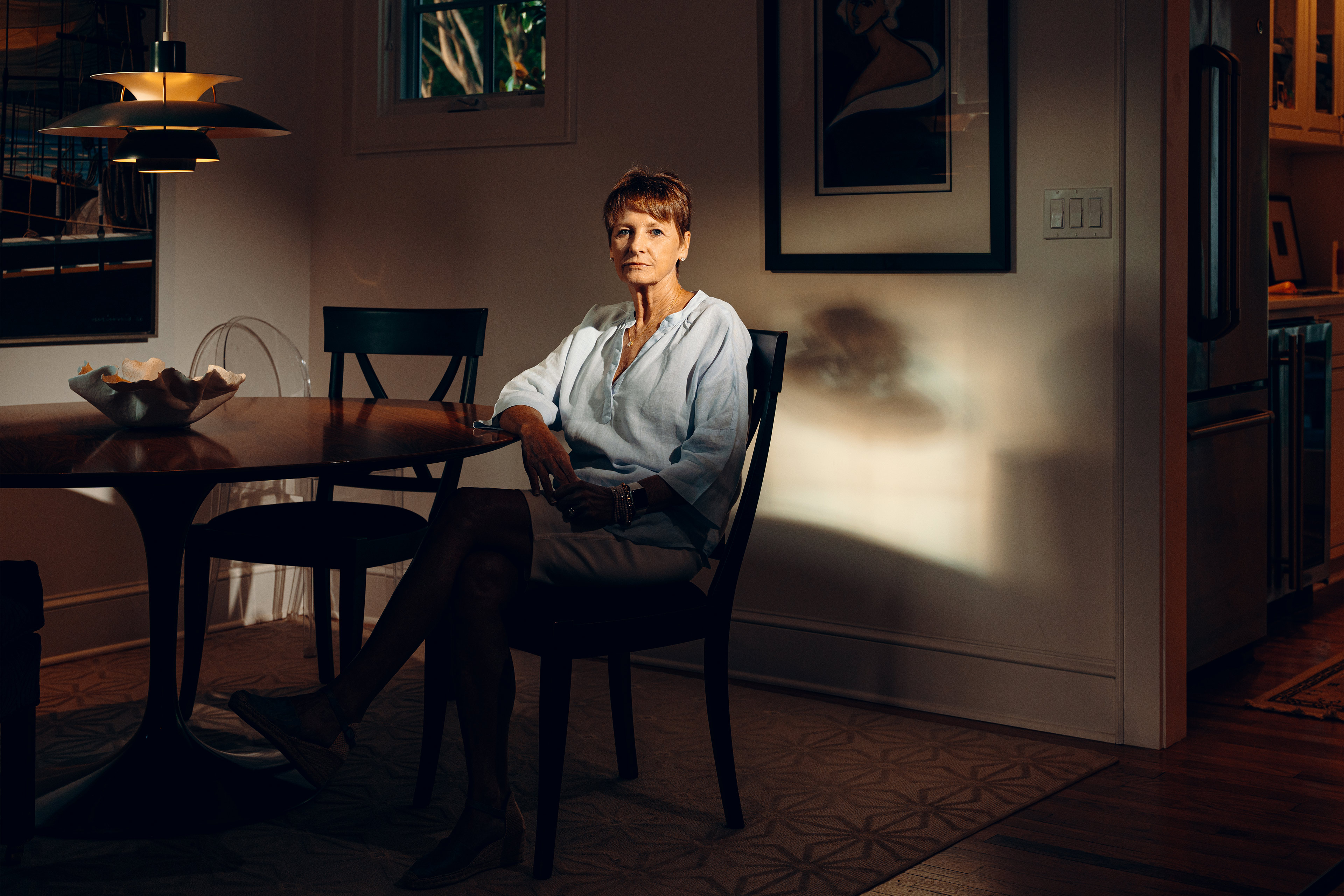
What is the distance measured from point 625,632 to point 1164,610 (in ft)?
4.31

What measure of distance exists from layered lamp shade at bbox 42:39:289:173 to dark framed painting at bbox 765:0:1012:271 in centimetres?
137

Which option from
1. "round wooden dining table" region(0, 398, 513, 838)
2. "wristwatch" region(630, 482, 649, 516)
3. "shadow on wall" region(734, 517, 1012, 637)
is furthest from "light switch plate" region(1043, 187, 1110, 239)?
"round wooden dining table" region(0, 398, 513, 838)

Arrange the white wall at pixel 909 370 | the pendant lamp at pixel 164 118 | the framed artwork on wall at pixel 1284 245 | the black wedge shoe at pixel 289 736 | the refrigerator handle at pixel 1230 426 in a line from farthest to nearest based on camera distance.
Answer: the framed artwork on wall at pixel 1284 245, the refrigerator handle at pixel 1230 426, the white wall at pixel 909 370, the pendant lamp at pixel 164 118, the black wedge shoe at pixel 289 736

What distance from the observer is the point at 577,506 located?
7.09ft

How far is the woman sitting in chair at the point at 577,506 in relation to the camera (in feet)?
6.84

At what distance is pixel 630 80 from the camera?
3418mm

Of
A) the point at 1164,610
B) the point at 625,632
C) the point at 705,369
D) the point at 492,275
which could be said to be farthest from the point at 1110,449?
the point at 492,275

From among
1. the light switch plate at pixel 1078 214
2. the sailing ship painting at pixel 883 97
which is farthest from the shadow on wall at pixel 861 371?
the light switch plate at pixel 1078 214

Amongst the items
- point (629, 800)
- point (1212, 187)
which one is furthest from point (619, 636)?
point (1212, 187)

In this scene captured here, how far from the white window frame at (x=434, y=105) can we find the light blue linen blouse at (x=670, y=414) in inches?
48.8

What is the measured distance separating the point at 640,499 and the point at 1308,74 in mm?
3713

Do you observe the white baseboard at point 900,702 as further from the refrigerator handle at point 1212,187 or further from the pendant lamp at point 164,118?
the pendant lamp at point 164,118

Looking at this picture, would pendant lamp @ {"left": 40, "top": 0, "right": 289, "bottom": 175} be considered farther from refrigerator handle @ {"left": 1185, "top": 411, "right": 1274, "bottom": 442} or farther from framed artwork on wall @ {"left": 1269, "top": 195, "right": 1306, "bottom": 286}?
framed artwork on wall @ {"left": 1269, "top": 195, "right": 1306, "bottom": 286}

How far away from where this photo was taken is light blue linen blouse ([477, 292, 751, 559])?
Result: 226cm
